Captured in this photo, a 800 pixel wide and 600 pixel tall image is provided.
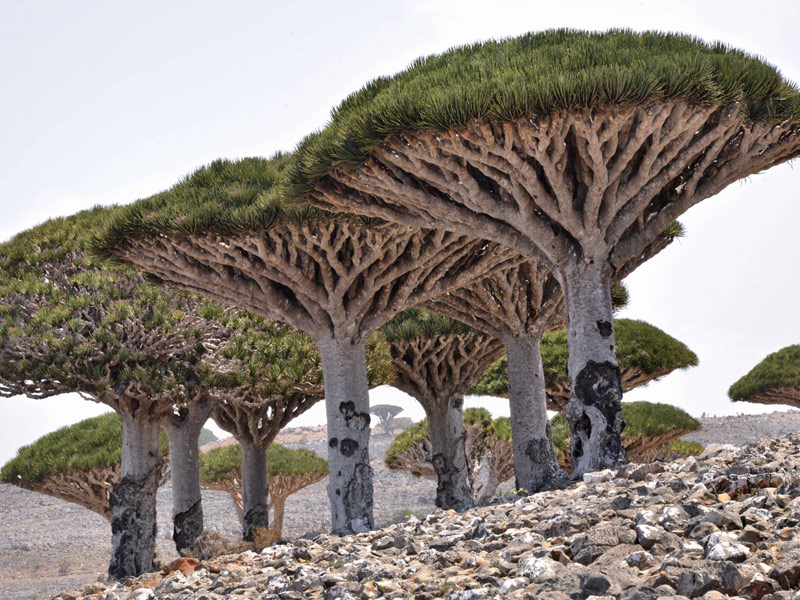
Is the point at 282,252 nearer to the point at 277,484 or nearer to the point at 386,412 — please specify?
the point at 277,484

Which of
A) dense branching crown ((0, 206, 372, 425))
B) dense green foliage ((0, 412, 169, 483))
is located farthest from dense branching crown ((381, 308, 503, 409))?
dense green foliage ((0, 412, 169, 483))

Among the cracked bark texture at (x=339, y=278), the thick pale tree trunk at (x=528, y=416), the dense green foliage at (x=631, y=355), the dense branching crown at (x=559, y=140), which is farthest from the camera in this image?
the dense green foliage at (x=631, y=355)

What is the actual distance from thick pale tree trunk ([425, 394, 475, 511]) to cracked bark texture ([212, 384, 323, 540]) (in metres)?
2.49

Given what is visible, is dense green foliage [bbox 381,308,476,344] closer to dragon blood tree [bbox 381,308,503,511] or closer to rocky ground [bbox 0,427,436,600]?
dragon blood tree [bbox 381,308,503,511]

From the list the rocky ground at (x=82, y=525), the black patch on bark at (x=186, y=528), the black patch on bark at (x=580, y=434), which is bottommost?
the rocky ground at (x=82, y=525)

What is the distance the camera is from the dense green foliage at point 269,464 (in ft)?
76.7

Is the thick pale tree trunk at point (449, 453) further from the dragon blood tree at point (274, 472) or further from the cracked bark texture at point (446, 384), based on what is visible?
the dragon blood tree at point (274, 472)

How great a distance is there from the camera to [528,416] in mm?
12523

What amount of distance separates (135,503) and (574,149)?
9310mm

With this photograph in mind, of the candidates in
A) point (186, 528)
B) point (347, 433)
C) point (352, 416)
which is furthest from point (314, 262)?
point (186, 528)

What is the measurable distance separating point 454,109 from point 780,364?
22.4 m

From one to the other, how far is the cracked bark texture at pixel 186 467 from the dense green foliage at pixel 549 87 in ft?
25.5

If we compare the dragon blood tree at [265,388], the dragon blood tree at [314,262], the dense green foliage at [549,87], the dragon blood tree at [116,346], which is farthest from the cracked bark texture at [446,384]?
the dense green foliage at [549,87]

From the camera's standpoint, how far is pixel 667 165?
27.9ft
